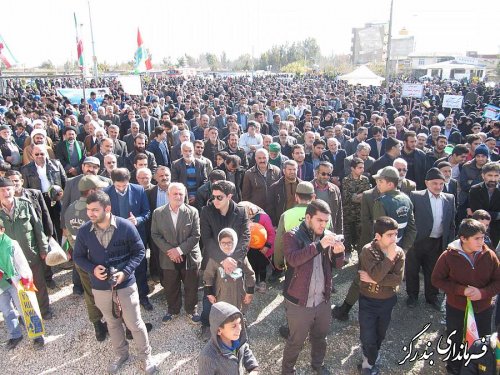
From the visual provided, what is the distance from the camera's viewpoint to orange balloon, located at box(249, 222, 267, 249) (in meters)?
4.23

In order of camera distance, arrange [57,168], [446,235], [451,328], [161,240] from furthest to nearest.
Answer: [57,168] → [446,235] → [161,240] → [451,328]

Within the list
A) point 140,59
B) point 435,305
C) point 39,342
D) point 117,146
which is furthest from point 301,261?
point 140,59

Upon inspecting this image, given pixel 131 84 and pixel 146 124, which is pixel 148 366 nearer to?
pixel 146 124

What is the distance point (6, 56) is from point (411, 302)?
15028 mm

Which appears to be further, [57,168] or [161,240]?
[57,168]

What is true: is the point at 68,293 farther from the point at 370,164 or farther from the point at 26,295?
the point at 370,164

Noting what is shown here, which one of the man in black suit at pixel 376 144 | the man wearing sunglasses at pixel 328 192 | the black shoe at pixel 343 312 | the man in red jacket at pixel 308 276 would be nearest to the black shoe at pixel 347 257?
the man wearing sunglasses at pixel 328 192

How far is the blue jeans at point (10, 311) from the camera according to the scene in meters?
3.85

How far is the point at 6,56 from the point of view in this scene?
13.4 m

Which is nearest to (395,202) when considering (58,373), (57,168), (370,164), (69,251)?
(370,164)

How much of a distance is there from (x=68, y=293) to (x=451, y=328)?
4.52 metres

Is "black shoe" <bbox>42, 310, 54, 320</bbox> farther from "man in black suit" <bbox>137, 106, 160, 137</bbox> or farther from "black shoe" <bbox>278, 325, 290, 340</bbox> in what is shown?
"man in black suit" <bbox>137, 106, 160, 137</bbox>

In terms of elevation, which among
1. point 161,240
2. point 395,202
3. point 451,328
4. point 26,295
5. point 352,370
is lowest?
point 352,370

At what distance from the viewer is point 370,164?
6.29 metres
